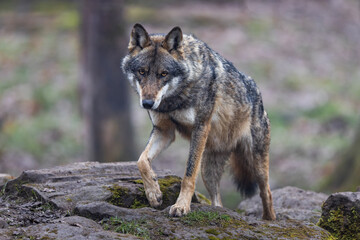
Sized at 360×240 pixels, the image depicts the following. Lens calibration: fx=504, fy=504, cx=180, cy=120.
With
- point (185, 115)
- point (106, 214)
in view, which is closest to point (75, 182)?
point (106, 214)

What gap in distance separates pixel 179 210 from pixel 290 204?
308cm

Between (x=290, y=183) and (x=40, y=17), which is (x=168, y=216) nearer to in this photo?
(x=290, y=183)

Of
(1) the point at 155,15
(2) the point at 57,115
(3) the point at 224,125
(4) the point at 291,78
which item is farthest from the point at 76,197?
(1) the point at 155,15

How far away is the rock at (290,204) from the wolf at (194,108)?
0.34m

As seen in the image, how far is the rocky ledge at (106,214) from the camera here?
480 cm

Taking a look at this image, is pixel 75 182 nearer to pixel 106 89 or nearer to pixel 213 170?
pixel 213 170

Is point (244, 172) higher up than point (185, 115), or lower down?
lower down

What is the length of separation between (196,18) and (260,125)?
52.1 feet

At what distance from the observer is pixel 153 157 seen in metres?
6.25

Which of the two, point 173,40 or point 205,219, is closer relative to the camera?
point 205,219

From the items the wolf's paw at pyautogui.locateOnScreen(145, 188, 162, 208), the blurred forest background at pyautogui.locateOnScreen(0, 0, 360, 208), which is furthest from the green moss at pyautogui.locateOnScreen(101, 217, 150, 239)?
the blurred forest background at pyautogui.locateOnScreen(0, 0, 360, 208)

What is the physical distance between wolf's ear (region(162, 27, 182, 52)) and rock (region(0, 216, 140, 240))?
7.70 ft

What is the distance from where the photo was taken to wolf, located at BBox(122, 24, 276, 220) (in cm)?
587

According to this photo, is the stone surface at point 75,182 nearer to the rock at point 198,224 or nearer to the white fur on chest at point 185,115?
the rock at point 198,224
